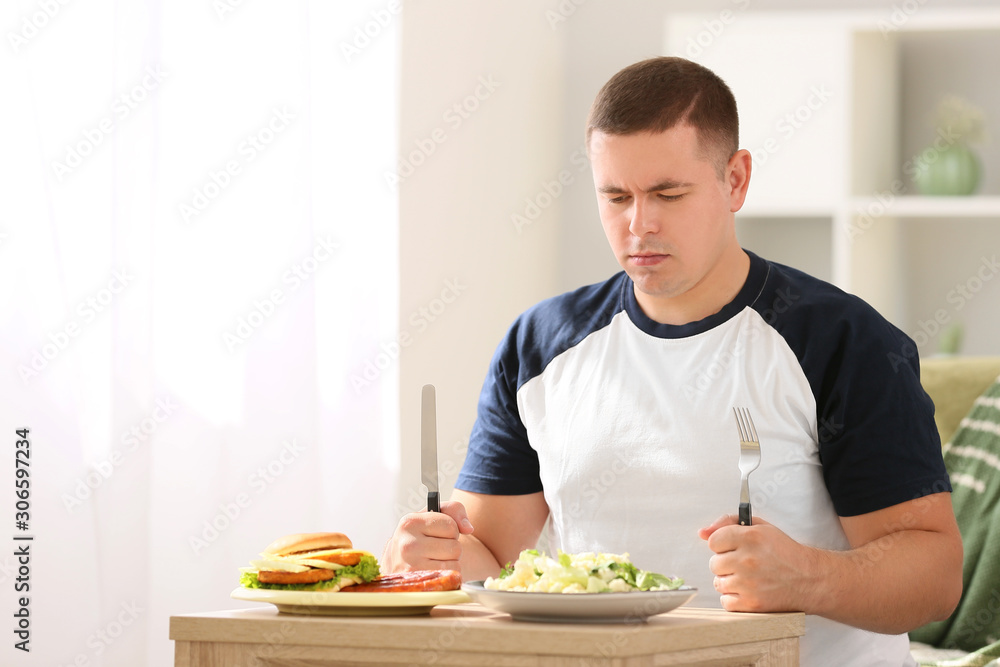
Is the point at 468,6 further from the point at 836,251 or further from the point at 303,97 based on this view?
the point at 836,251

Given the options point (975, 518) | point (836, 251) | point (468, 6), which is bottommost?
point (975, 518)

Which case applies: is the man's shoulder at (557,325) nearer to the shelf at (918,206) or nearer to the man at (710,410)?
the man at (710,410)

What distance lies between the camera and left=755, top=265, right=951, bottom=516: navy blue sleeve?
45.1 inches

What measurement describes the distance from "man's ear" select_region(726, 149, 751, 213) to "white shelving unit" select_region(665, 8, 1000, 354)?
1.38 m

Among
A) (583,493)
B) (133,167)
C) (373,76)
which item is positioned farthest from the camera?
(373,76)

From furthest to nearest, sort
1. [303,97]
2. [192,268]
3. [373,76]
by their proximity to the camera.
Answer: [373,76] → [303,97] → [192,268]

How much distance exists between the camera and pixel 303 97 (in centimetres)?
215

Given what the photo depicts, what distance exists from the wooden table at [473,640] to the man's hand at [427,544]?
0.21m

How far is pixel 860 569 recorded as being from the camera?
3.39ft

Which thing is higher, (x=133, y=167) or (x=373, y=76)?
(x=373, y=76)

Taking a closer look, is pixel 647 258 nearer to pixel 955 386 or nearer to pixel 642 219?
pixel 642 219

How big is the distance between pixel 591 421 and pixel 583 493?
0.08 metres

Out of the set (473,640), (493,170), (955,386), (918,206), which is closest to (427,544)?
(473,640)

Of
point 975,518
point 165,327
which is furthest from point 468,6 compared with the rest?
point 975,518
